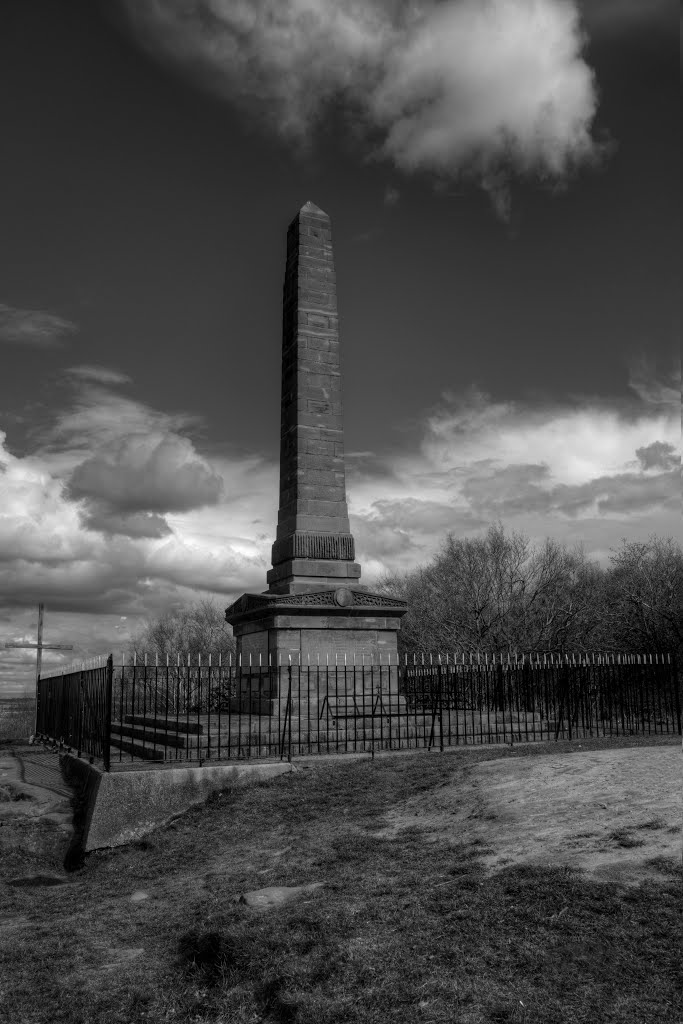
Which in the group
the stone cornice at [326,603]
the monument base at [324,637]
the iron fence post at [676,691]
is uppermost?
the stone cornice at [326,603]

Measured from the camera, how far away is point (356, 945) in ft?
17.7

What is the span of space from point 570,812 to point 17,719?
2837cm

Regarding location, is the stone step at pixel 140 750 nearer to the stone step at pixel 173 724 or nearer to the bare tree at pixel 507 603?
the stone step at pixel 173 724

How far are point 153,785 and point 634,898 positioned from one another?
6.57m

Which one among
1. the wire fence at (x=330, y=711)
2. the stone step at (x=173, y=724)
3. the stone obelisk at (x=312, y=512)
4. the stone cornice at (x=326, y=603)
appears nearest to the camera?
the wire fence at (x=330, y=711)

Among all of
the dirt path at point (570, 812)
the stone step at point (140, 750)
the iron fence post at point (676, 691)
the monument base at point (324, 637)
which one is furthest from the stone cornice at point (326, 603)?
the dirt path at point (570, 812)

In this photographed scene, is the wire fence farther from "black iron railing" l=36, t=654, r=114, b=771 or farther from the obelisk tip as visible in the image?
the obelisk tip

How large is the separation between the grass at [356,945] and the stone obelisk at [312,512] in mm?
7809

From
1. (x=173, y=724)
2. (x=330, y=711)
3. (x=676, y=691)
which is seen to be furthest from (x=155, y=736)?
(x=676, y=691)

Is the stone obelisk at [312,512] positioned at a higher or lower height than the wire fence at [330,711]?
higher

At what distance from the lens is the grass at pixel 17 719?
2776 centimetres

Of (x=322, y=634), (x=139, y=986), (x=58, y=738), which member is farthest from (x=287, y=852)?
(x=58, y=738)

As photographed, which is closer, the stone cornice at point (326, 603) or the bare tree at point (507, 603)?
the stone cornice at point (326, 603)

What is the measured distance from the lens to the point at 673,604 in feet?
117
